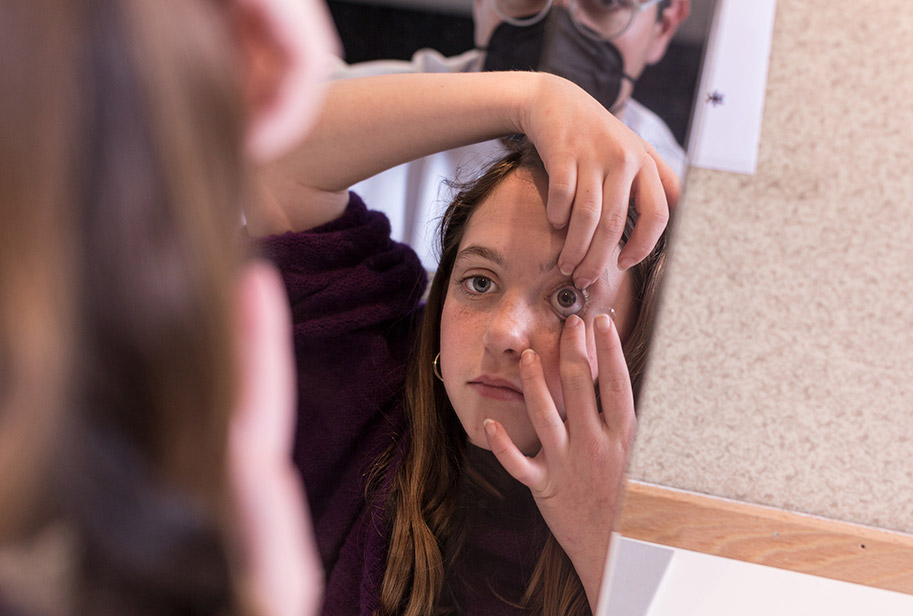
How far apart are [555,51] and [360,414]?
0.23 metres

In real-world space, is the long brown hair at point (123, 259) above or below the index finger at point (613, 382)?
above

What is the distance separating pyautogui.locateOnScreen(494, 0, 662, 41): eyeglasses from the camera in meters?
0.37

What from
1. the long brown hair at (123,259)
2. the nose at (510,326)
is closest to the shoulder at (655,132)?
the nose at (510,326)

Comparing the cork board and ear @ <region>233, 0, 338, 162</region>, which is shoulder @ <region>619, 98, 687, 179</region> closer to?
the cork board

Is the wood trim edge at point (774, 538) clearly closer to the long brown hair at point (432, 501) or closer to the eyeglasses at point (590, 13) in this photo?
the long brown hair at point (432, 501)

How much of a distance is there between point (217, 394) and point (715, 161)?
1.01ft

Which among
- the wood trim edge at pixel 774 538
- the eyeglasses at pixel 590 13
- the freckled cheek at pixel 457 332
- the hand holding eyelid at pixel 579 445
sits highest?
the eyeglasses at pixel 590 13

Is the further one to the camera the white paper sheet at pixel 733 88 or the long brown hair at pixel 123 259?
the white paper sheet at pixel 733 88

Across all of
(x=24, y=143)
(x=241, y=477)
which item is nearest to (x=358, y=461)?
(x=241, y=477)

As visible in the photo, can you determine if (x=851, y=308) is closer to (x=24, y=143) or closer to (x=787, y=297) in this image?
(x=787, y=297)

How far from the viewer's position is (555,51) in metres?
0.37

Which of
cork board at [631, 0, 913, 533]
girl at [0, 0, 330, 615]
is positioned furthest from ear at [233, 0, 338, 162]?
cork board at [631, 0, 913, 533]

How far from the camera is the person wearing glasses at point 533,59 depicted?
0.37 metres

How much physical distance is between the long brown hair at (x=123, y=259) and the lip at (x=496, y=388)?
0.54 feet
